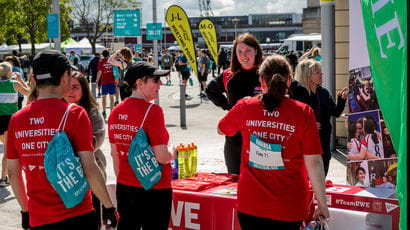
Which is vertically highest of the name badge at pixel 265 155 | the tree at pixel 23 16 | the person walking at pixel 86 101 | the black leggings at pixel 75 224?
the tree at pixel 23 16

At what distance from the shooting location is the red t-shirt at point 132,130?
412 cm

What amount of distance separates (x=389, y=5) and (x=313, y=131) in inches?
56.8

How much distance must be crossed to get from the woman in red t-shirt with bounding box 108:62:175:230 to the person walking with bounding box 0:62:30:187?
453cm

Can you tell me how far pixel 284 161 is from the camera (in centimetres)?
359

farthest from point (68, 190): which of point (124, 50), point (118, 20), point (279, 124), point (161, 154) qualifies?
point (118, 20)

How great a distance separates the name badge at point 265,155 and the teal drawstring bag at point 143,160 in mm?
809

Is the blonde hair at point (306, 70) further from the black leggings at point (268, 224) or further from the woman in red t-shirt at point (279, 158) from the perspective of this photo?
the black leggings at point (268, 224)

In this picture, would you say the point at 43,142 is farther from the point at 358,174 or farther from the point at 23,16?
the point at 23,16

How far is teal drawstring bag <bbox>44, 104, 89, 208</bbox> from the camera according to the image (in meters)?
3.20

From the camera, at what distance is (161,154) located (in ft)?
13.5

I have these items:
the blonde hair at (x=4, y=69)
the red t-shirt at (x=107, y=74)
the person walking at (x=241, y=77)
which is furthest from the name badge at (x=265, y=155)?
the red t-shirt at (x=107, y=74)

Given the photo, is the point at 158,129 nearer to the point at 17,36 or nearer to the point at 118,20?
the point at 118,20

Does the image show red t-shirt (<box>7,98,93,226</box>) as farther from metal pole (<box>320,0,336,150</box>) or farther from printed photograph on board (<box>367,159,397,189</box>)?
metal pole (<box>320,0,336,150</box>)

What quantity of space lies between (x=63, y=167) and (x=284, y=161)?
1.35 m
